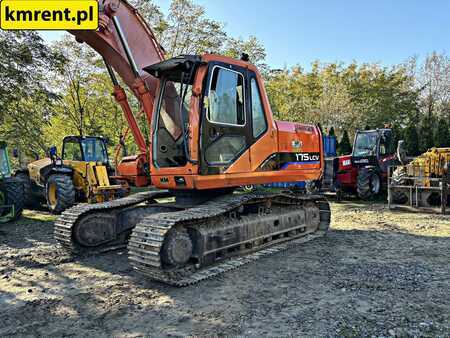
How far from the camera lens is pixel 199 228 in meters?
5.35

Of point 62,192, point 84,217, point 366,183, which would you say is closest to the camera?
point 84,217

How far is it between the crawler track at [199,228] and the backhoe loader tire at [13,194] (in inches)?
269

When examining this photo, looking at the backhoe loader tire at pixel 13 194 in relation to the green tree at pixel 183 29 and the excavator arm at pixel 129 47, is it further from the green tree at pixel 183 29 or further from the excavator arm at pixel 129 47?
the green tree at pixel 183 29

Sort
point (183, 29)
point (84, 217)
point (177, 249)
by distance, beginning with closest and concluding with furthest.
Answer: point (177, 249) → point (84, 217) → point (183, 29)

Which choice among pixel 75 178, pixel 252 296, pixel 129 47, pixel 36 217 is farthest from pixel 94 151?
pixel 252 296

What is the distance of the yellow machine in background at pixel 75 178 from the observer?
35.7 ft

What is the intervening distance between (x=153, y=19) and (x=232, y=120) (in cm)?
2110

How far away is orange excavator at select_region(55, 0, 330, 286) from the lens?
5191 mm

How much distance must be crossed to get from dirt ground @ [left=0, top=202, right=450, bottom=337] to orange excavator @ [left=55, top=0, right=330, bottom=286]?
39cm

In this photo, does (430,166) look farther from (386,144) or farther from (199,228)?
(199,228)

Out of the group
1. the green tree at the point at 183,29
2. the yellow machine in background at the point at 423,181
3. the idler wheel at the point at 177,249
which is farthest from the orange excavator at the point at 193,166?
the green tree at the point at 183,29

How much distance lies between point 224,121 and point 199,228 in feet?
5.27

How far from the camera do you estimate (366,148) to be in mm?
14055

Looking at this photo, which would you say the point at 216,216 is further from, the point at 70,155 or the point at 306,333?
the point at 70,155
